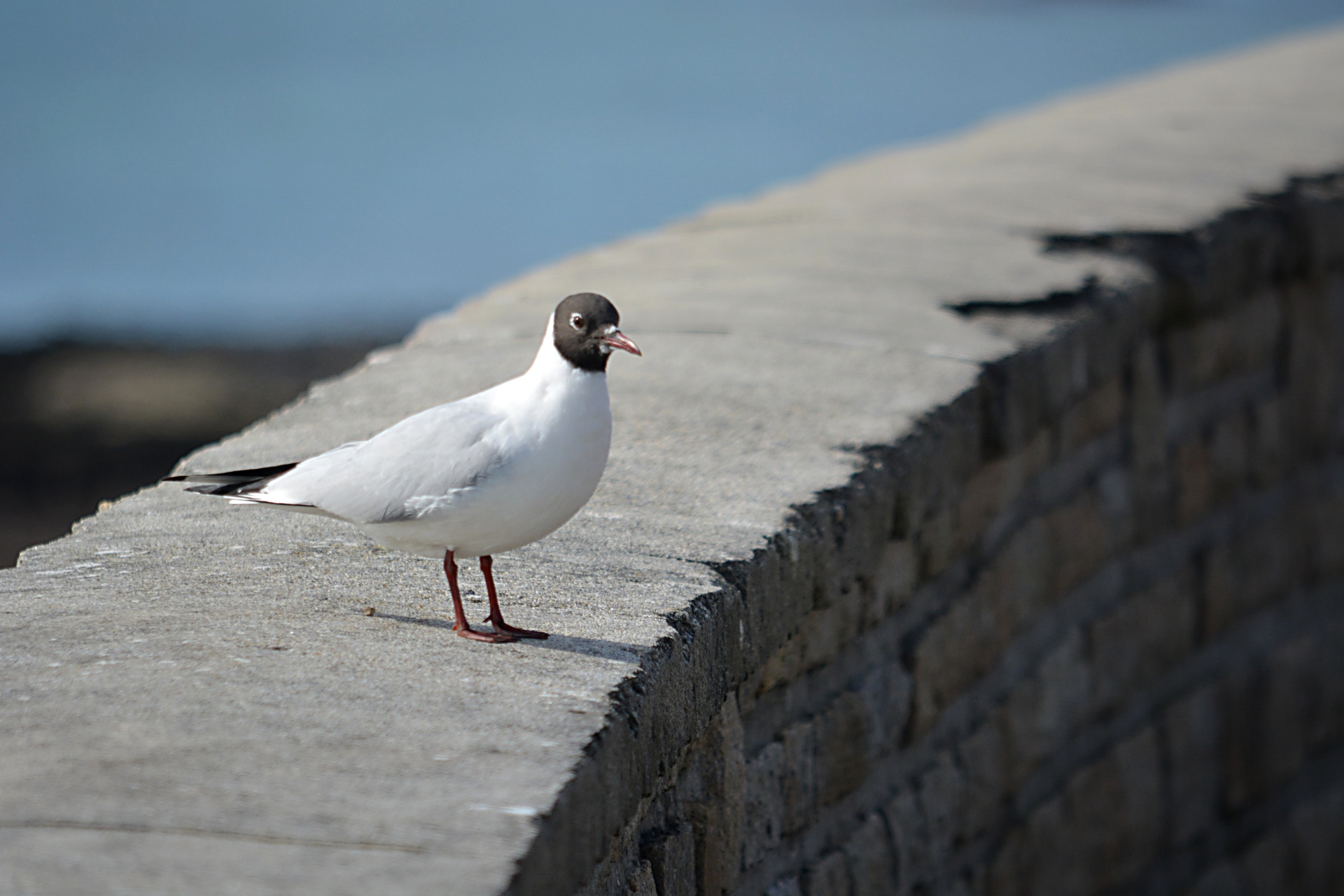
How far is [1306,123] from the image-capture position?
5.47 meters

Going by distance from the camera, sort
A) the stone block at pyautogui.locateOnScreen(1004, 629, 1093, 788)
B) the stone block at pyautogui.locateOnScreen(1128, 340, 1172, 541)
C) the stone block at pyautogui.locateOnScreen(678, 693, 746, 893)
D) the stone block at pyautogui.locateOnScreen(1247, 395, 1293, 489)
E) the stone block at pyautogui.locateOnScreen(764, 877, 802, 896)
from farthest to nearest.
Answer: the stone block at pyautogui.locateOnScreen(1247, 395, 1293, 489) → the stone block at pyautogui.locateOnScreen(1128, 340, 1172, 541) → the stone block at pyautogui.locateOnScreen(1004, 629, 1093, 788) → the stone block at pyautogui.locateOnScreen(764, 877, 802, 896) → the stone block at pyautogui.locateOnScreen(678, 693, 746, 893)

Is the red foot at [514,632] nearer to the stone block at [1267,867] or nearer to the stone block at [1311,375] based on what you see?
the stone block at [1267,867]

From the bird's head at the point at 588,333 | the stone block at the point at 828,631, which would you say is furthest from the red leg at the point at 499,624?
the stone block at the point at 828,631

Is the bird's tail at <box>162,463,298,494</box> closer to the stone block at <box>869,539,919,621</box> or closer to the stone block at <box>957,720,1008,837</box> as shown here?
the stone block at <box>869,539,919,621</box>

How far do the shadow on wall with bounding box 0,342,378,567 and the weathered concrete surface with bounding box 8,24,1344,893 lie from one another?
12.5 ft

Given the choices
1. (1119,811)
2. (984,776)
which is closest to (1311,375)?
(1119,811)

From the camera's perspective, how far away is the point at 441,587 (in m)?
2.11

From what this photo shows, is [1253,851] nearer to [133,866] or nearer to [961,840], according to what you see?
[961,840]

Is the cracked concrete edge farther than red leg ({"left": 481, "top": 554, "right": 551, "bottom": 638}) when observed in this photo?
No

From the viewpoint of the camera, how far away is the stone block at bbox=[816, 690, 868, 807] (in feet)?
8.19

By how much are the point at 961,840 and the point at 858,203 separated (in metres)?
2.33

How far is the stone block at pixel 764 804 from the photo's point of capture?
2.22 m

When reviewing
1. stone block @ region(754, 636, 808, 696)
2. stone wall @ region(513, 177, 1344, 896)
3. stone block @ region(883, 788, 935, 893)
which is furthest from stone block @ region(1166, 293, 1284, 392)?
stone block @ region(754, 636, 808, 696)

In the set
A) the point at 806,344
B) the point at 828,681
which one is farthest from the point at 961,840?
the point at 806,344
